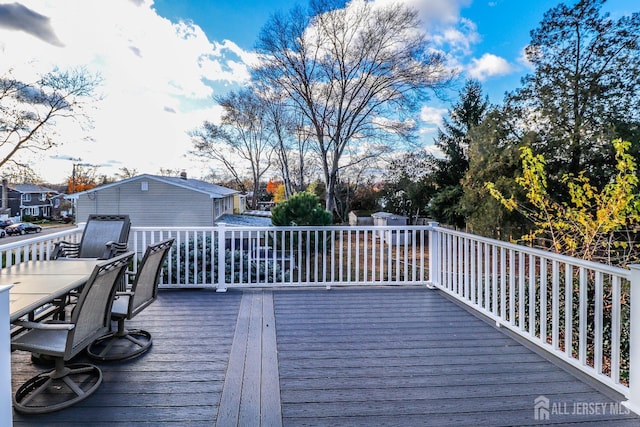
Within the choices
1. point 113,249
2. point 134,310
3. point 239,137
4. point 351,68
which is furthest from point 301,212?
point 239,137

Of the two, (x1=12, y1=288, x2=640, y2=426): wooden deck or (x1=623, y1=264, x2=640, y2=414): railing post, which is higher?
(x1=623, y1=264, x2=640, y2=414): railing post

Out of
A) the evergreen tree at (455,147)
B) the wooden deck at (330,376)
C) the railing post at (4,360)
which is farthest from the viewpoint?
the evergreen tree at (455,147)

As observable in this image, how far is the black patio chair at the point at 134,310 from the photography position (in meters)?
2.68

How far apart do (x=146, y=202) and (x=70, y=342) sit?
1376 cm

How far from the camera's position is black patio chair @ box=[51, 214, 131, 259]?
4.38 meters

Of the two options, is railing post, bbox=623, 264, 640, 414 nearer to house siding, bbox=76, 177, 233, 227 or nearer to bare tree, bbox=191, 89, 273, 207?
house siding, bbox=76, 177, 233, 227

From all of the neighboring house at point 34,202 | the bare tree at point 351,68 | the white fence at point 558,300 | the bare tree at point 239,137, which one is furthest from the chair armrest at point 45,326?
the neighboring house at point 34,202

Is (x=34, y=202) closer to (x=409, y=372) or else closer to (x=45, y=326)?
(x=45, y=326)

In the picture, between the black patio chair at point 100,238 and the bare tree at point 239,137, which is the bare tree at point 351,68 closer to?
the bare tree at point 239,137

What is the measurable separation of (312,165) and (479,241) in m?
18.8

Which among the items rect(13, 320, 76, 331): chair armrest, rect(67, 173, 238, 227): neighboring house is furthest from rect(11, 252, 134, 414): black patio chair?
rect(67, 173, 238, 227): neighboring house

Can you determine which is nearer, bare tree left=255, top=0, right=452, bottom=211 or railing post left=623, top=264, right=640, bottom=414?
railing post left=623, top=264, right=640, bottom=414

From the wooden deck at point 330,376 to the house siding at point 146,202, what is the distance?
453 inches

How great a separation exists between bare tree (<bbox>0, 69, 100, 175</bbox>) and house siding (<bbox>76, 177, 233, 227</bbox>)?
9.59ft
